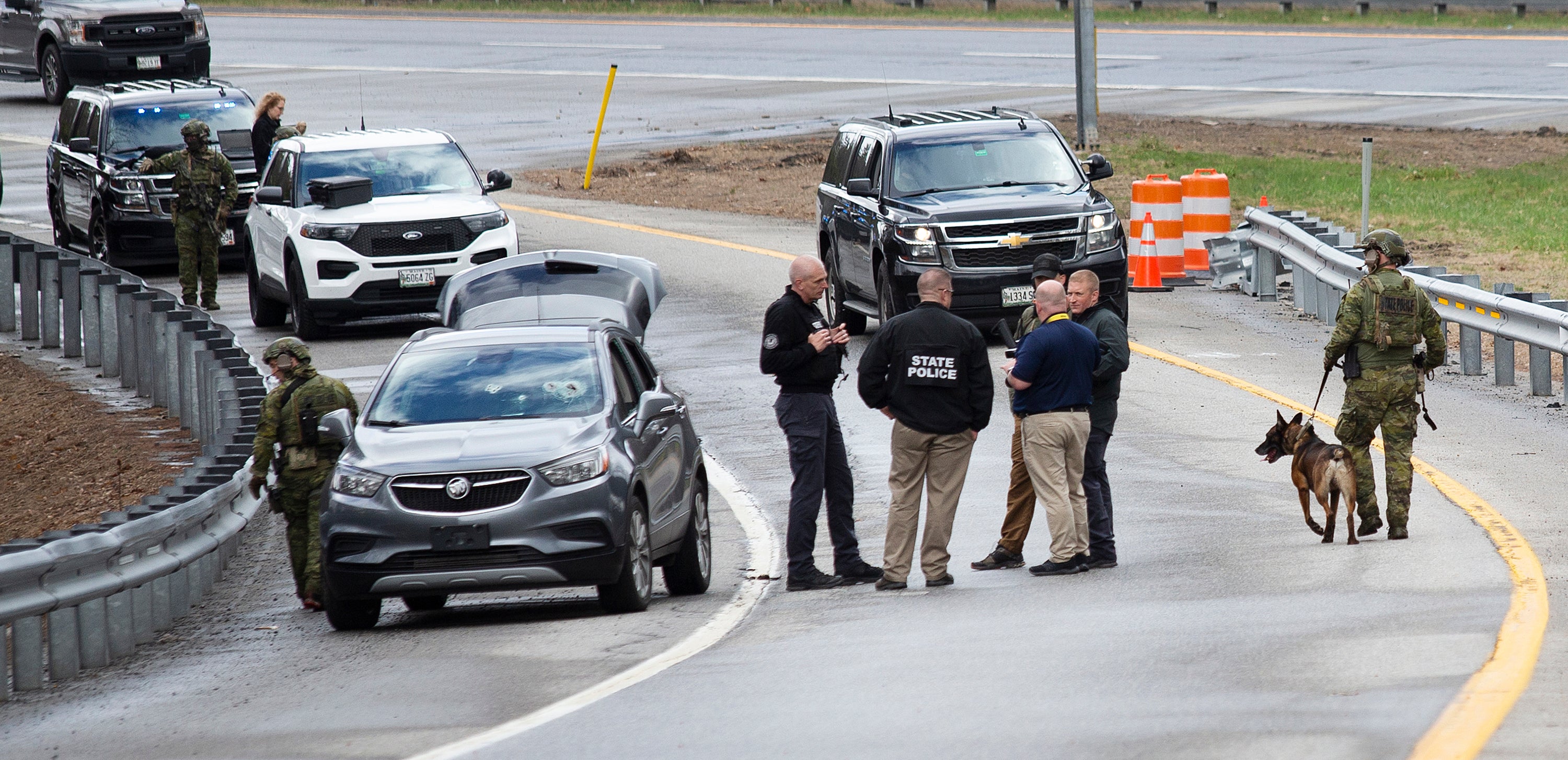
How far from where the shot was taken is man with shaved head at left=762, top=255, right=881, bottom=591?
11430mm

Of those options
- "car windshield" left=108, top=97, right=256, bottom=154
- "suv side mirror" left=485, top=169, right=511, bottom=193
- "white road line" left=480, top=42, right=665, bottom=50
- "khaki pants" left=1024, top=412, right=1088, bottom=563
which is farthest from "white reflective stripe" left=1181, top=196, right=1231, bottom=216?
"white road line" left=480, top=42, right=665, bottom=50

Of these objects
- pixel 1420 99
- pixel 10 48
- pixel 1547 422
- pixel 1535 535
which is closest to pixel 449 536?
pixel 1535 535

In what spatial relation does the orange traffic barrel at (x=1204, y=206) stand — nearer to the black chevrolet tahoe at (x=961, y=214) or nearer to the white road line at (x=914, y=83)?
the black chevrolet tahoe at (x=961, y=214)

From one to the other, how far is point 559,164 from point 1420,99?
14.9 m

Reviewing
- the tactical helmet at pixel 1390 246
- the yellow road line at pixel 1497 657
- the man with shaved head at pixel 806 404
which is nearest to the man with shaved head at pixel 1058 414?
the man with shaved head at pixel 806 404

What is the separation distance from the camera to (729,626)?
10.6 meters

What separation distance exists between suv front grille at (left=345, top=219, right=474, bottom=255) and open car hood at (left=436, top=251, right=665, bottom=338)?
3.47 metres

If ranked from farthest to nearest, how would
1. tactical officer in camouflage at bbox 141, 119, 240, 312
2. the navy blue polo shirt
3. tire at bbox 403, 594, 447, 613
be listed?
tactical officer in camouflage at bbox 141, 119, 240, 312
tire at bbox 403, 594, 447, 613
the navy blue polo shirt

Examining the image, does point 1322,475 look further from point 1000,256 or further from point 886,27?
point 886,27

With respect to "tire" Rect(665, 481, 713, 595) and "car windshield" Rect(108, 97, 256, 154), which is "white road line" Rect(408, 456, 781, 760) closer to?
"tire" Rect(665, 481, 713, 595)

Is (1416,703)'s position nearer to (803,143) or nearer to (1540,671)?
(1540,671)

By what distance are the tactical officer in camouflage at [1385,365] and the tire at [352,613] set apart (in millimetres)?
5468

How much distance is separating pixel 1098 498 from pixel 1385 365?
1807 mm

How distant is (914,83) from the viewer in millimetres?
40281
